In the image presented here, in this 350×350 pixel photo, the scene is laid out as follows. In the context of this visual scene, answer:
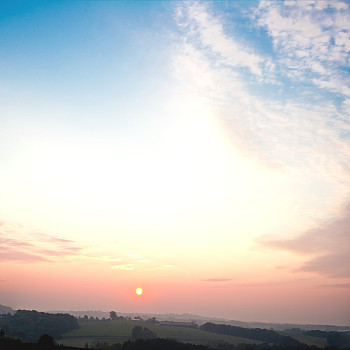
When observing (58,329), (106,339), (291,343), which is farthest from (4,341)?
(291,343)

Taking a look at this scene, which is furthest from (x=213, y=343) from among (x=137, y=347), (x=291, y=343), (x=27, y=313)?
(x=27, y=313)

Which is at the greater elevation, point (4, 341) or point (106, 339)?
point (4, 341)

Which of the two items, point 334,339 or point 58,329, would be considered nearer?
point 58,329

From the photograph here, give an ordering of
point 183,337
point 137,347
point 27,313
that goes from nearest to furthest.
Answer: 1. point 137,347
2. point 183,337
3. point 27,313

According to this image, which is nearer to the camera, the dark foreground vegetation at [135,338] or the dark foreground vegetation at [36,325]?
the dark foreground vegetation at [135,338]

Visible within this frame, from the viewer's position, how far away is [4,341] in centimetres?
5000

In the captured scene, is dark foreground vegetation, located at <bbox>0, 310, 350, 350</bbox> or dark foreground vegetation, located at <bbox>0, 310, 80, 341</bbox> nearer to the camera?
dark foreground vegetation, located at <bbox>0, 310, 350, 350</bbox>

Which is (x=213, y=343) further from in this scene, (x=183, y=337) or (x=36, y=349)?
(x=36, y=349)

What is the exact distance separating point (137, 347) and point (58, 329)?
71.4m

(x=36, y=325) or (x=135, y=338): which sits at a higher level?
(x=36, y=325)

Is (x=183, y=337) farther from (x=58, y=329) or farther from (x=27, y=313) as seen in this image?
(x=27, y=313)

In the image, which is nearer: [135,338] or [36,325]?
[135,338]

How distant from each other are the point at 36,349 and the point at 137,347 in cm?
6260

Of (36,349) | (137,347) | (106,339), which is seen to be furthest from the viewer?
(106,339)
